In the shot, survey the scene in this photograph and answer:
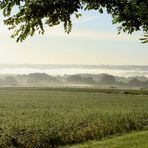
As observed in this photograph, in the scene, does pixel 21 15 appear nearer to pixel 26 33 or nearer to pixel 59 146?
pixel 26 33

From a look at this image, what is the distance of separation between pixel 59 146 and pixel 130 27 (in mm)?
7114

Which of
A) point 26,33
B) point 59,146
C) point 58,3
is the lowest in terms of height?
point 59,146

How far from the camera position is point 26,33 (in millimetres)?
16719

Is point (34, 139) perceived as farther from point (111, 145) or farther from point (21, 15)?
point (21, 15)

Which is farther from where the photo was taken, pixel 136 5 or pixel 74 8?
pixel 136 5

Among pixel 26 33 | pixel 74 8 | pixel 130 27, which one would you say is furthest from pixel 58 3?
pixel 130 27

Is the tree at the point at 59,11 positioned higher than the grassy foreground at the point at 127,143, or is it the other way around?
the tree at the point at 59,11

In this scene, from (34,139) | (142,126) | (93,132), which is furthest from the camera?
(142,126)

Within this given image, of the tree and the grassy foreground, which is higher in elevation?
the tree

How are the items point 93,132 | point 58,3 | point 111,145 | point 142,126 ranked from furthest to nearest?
point 142,126 < point 93,132 < point 111,145 < point 58,3

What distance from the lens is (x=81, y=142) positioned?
76.0ft

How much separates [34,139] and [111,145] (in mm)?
4342

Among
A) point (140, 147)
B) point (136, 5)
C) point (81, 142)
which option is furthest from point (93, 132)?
point (136, 5)

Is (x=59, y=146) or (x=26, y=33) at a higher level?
(x=26, y=33)
